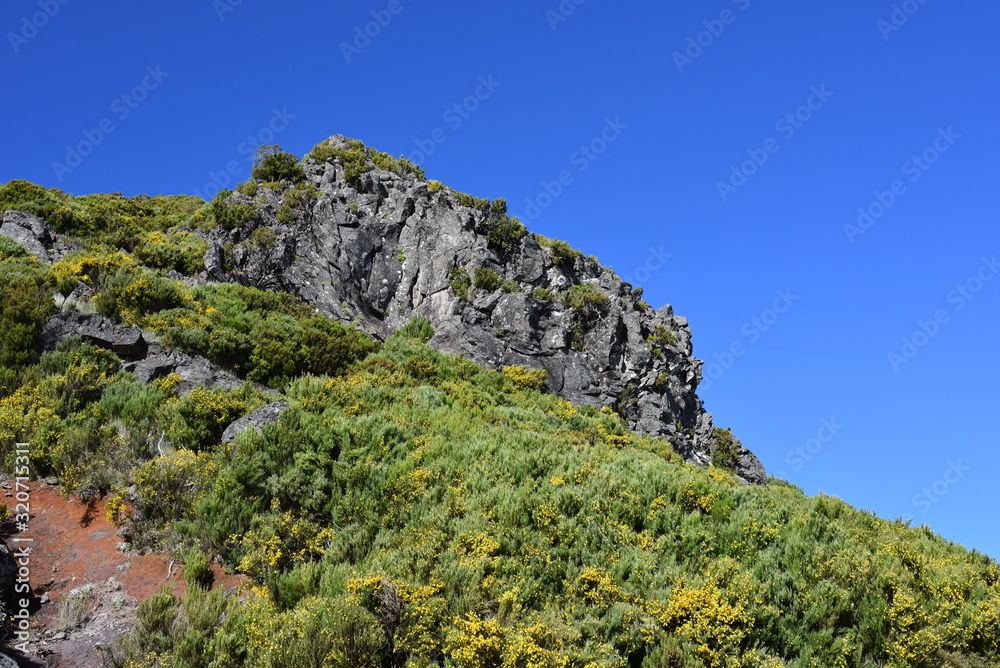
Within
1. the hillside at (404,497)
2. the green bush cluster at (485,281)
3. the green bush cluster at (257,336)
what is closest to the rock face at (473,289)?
the green bush cluster at (485,281)

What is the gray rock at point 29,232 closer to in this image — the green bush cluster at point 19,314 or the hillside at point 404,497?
the hillside at point 404,497

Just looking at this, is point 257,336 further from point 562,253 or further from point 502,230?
point 562,253

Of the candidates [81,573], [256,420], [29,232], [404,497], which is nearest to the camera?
[81,573]

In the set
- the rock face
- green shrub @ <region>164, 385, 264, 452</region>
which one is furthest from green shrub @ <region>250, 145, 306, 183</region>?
green shrub @ <region>164, 385, 264, 452</region>

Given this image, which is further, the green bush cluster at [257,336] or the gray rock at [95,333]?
the green bush cluster at [257,336]

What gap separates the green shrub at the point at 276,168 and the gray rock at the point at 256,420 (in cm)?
2166

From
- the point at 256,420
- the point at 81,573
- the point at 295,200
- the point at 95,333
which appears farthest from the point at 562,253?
the point at 81,573

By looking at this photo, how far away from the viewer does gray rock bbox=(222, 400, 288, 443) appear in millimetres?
14243

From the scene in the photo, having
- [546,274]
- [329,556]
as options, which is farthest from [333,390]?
[546,274]

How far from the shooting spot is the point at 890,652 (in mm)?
8500

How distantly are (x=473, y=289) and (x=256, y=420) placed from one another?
49.8ft

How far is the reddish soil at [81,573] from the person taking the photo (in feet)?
30.3

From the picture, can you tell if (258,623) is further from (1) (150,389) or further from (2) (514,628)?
(1) (150,389)

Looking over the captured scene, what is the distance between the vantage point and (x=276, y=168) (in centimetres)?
3328
